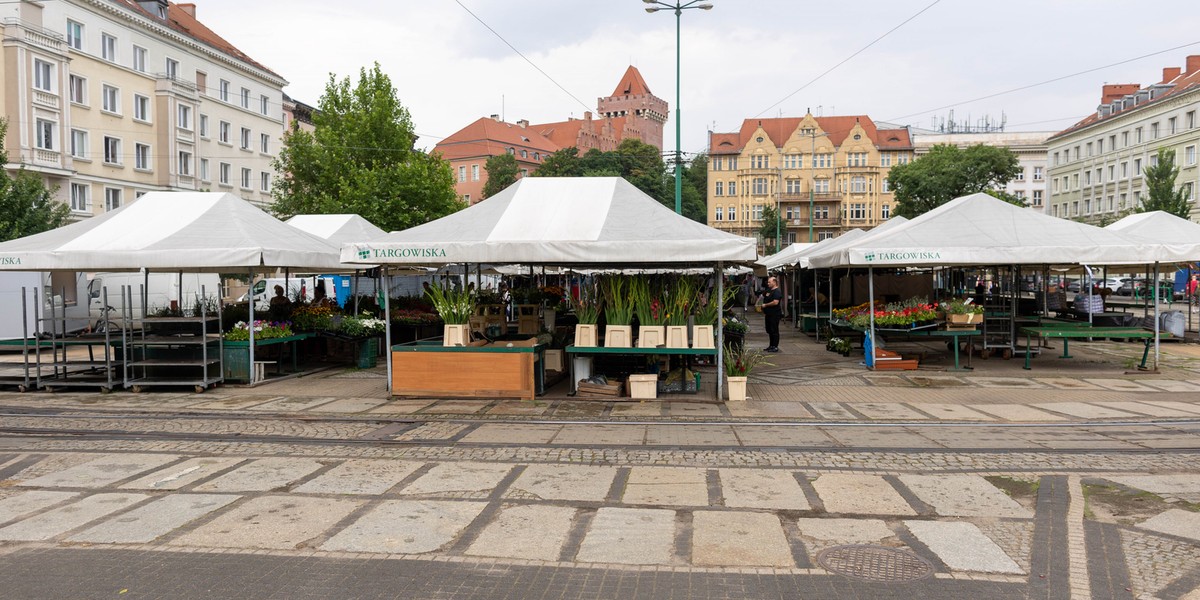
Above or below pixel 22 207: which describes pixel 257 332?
below

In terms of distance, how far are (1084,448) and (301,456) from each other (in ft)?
26.5

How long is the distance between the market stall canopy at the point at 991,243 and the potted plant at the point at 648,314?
515 centimetres

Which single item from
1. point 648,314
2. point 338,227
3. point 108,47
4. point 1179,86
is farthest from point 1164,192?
point 108,47

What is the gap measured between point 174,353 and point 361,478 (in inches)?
329

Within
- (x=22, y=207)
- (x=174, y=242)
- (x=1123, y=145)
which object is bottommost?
(x=174, y=242)

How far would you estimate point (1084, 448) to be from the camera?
8.72 meters

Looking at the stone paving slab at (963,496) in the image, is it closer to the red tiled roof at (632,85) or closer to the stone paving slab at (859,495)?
the stone paving slab at (859,495)

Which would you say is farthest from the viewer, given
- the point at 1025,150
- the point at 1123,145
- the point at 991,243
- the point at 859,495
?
the point at 1025,150

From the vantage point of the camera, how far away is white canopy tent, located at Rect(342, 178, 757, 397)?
36.4 feet

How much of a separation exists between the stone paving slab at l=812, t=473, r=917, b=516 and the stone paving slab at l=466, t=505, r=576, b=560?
6.91 feet

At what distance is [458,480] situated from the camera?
7402 millimetres

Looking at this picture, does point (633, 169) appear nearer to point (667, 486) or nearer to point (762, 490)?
point (667, 486)

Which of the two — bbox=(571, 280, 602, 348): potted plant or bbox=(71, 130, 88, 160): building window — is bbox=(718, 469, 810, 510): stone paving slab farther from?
bbox=(71, 130, 88, 160): building window

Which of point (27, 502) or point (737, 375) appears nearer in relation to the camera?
point (27, 502)
